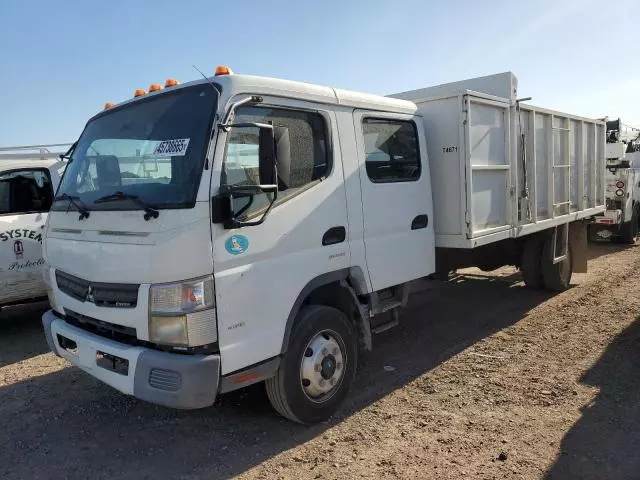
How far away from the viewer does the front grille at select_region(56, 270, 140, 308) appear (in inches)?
123

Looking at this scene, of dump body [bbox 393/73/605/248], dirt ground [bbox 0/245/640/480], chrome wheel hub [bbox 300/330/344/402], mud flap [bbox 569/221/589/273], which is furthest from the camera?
mud flap [bbox 569/221/589/273]

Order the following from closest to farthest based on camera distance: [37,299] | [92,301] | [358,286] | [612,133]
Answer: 1. [92,301]
2. [358,286]
3. [37,299]
4. [612,133]

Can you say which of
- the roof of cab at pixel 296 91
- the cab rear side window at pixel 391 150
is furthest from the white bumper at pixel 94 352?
the cab rear side window at pixel 391 150

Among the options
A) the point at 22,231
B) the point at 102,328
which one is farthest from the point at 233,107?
the point at 22,231

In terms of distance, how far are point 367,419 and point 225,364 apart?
1367mm

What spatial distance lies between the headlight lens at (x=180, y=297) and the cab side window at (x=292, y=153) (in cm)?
49

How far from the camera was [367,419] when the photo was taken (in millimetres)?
3898

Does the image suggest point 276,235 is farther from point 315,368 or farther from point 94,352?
point 94,352

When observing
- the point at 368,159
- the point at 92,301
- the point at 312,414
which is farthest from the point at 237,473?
the point at 368,159

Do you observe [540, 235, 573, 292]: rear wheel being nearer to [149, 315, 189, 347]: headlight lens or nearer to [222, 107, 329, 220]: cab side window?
[222, 107, 329, 220]: cab side window

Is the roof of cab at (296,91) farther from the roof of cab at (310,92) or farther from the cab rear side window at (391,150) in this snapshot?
the cab rear side window at (391,150)

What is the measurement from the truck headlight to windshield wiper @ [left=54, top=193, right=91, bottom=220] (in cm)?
94

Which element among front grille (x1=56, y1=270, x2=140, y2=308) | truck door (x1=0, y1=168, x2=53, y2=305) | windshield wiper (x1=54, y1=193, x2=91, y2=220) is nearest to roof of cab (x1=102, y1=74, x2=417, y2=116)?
windshield wiper (x1=54, y1=193, x2=91, y2=220)

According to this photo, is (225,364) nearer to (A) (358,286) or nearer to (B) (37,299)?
(A) (358,286)
